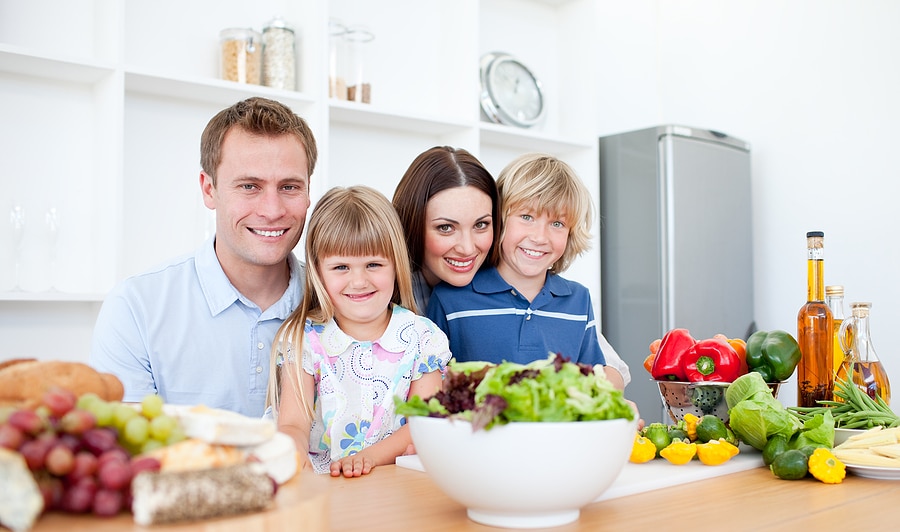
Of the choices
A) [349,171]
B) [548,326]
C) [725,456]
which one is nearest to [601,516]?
[725,456]

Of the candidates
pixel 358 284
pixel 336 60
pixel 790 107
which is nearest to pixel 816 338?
pixel 358 284

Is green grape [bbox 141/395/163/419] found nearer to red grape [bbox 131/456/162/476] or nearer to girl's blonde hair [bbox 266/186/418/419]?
red grape [bbox 131/456/162/476]

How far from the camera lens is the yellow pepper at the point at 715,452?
1.42m

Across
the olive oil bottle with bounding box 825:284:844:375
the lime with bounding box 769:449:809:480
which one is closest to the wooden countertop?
the lime with bounding box 769:449:809:480

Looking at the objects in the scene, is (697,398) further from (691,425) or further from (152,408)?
(152,408)

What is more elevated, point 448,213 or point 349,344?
point 448,213

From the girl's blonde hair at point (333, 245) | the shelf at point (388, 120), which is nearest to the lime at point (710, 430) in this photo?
the girl's blonde hair at point (333, 245)

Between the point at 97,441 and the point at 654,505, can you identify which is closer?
the point at 97,441

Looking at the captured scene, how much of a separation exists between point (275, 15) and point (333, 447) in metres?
2.19

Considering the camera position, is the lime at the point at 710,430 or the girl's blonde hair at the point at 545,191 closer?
the lime at the point at 710,430

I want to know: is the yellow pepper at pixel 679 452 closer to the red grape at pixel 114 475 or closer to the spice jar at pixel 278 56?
the red grape at pixel 114 475

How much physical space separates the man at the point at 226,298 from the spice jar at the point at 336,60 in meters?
1.30

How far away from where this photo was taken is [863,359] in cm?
168

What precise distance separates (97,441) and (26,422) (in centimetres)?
7
